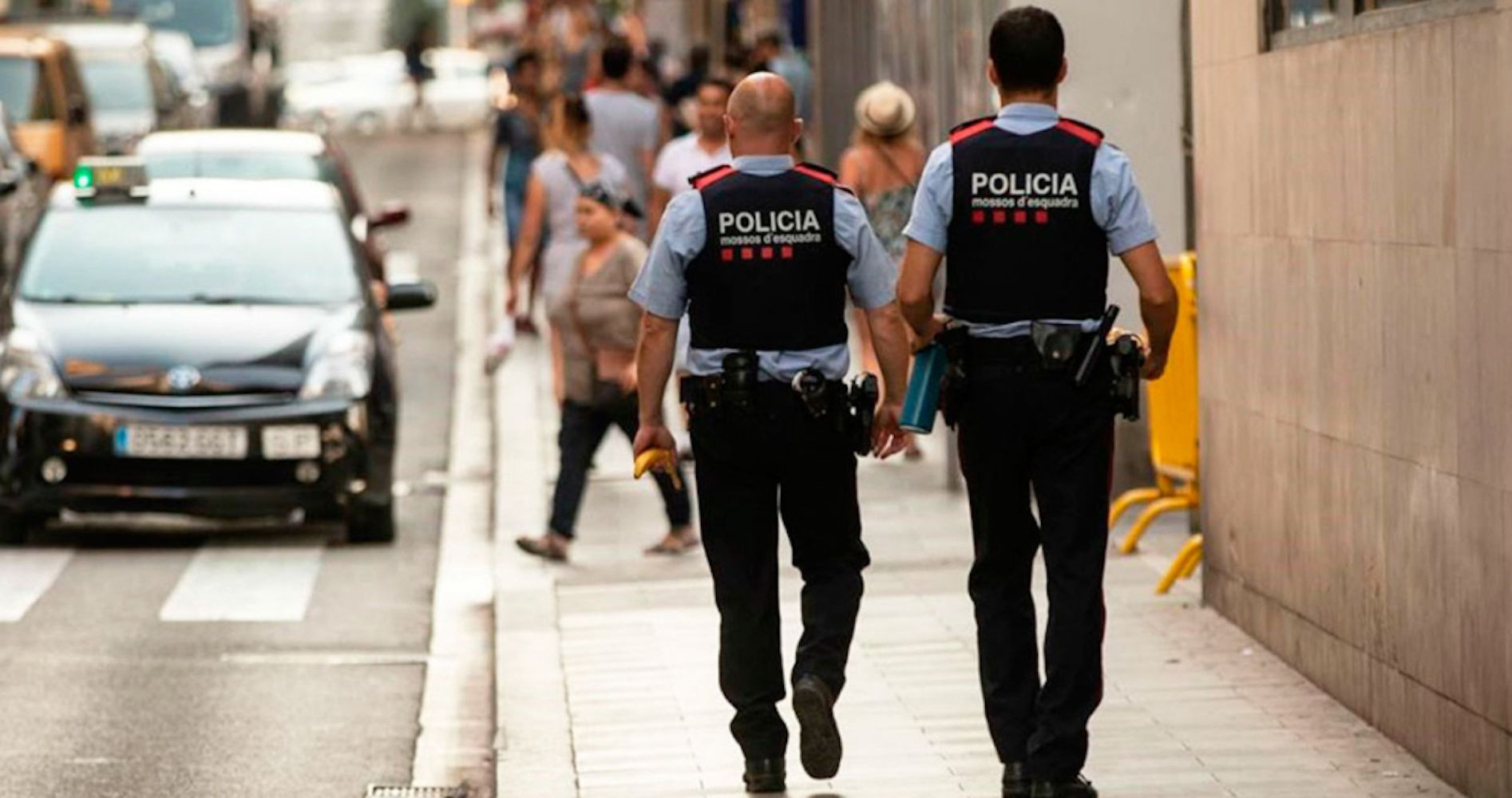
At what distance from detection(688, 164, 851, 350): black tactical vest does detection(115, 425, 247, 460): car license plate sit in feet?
21.9

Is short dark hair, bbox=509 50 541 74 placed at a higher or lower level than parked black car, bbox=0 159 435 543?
higher

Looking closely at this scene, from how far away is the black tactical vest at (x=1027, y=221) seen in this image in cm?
795

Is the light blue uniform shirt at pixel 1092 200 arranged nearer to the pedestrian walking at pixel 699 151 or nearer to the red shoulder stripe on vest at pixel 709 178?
the red shoulder stripe on vest at pixel 709 178

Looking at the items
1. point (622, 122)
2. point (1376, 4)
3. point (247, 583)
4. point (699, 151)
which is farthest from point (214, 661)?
point (622, 122)

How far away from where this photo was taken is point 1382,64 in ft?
28.6

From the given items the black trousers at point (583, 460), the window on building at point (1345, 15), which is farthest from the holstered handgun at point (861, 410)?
the black trousers at point (583, 460)

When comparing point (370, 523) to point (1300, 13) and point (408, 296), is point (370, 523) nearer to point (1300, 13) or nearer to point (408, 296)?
point (408, 296)

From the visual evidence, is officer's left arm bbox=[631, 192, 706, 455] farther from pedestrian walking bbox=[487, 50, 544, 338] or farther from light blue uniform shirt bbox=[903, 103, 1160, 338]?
pedestrian walking bbox=[487, 50, 544, 338]

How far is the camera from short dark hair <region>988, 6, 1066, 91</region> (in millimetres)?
8008

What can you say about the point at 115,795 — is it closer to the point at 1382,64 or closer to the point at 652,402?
the point at 652,402

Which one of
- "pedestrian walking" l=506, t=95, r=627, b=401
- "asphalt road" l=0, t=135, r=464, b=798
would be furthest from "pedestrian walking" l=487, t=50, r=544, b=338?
"asphalt road" l=0, t=135, r=464, b=798

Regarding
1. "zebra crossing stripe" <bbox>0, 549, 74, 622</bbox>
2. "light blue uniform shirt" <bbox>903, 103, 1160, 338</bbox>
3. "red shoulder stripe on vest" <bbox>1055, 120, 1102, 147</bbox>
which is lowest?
"zebra crossing stripe" <bbox>0, 549, 74, 622</bbox>

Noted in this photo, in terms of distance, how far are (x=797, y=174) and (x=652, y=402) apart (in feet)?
2.19

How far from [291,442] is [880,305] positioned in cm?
682
